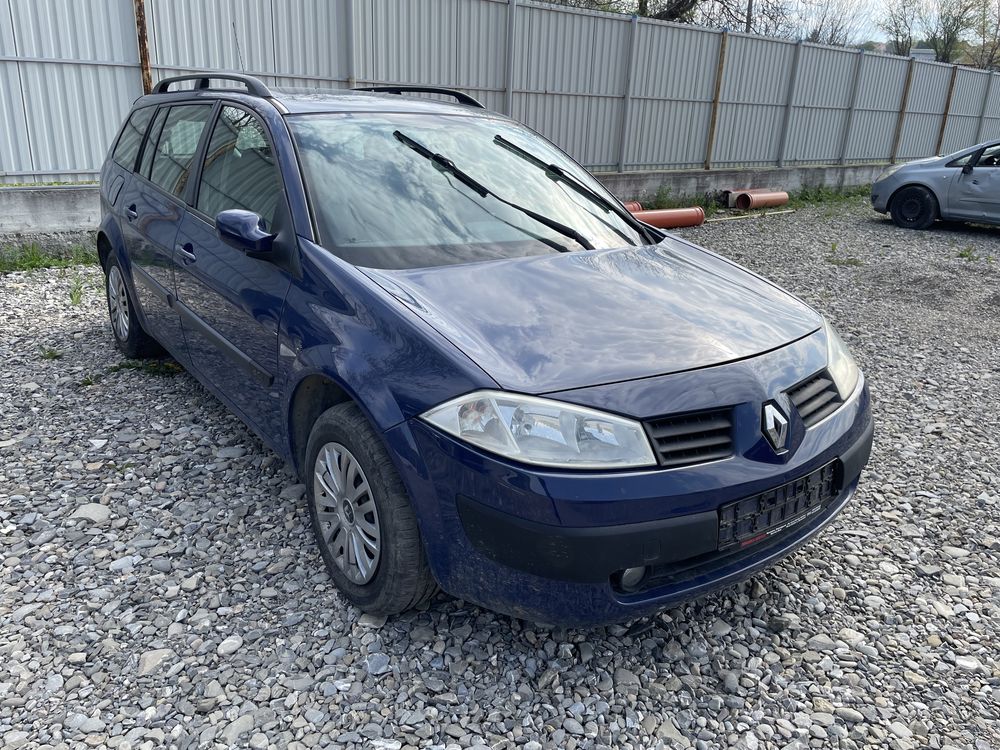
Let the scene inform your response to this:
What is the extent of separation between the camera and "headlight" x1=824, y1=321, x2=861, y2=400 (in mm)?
2721

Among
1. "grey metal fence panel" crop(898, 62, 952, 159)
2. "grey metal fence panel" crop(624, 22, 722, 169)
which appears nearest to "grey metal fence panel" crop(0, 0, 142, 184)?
"grey metal fence panel" crop(624, 22, 722, 169)

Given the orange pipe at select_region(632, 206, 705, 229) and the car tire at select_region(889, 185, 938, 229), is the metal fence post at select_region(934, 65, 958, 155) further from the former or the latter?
the orange pipe at select_region(632, 206, 705, 229)

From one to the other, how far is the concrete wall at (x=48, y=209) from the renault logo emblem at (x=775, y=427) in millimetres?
7019

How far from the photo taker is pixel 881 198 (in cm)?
1234

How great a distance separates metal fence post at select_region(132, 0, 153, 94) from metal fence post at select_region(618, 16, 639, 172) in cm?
724

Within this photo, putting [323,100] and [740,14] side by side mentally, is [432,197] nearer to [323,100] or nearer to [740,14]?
[323,100]

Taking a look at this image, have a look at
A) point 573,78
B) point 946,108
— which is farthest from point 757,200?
point 946,108

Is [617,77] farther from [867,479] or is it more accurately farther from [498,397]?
[498,397]

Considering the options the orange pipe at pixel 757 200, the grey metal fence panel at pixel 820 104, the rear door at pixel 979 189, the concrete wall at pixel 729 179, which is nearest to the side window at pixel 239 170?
the concrete wall at pixel 729 179

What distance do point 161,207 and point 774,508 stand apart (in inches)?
131

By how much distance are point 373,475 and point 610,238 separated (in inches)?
63.9

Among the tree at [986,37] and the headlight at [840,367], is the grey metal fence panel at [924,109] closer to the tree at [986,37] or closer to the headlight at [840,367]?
the headlight at [840,367]

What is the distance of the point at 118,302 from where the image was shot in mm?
4988

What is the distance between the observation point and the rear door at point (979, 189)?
1104 centimetres
